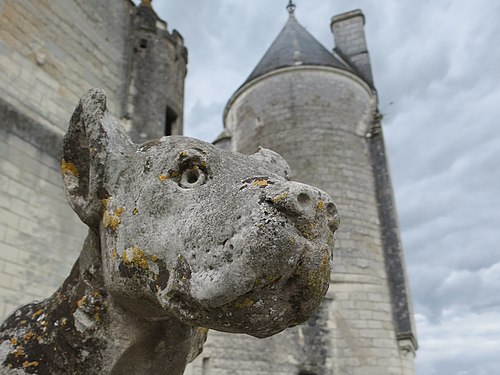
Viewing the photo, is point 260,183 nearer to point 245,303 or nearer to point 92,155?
point 245,303

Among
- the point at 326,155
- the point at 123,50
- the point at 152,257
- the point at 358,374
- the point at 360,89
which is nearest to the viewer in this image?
the point at 152,257

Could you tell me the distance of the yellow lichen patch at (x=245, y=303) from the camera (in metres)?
1.25

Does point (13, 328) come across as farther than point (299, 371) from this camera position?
No

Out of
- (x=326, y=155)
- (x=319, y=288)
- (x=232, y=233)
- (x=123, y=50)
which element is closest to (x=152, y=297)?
(x=232, y=233)

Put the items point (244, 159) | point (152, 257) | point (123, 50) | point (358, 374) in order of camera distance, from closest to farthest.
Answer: point (152, 257) < point (244, 159) < point (123, 50) < point (358, 374)

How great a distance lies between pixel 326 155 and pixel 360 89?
2701 mm

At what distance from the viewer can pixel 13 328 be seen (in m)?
1.79

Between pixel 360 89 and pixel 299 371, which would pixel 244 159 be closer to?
pixel 299 371

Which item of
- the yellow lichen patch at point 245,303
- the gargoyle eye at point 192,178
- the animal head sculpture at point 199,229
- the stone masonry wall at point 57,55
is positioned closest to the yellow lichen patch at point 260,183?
the animal head sculpture at point 199,229

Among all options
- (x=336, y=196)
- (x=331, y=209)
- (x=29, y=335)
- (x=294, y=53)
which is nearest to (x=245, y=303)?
(x=331, y=209)

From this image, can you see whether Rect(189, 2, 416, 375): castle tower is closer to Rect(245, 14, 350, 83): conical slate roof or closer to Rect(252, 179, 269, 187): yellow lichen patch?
Rect(245, 14, 350, 83): conical slate roof

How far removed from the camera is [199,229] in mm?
1351

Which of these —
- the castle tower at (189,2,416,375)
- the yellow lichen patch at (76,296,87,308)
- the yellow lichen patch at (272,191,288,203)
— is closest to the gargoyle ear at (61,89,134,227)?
the yellow lichen patch at (76,296,87,308)

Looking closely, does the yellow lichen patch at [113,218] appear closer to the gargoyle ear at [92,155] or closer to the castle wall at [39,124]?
the gargoyle ear at [92,155]
